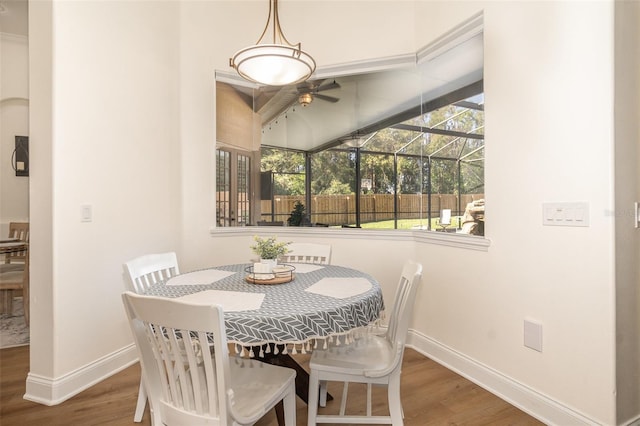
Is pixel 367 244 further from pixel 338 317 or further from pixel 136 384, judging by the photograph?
pixel 136 384

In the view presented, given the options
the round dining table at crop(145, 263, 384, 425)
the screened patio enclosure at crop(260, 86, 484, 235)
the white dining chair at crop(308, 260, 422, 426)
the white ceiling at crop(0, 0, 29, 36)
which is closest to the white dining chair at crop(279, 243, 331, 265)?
the round dining table at crop(145, 263, 384, 425)

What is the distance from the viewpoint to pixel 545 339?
1958 millimetres

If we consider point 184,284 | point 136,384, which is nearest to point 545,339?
point 184,284

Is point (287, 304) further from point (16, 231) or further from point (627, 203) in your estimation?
point (16, 231)

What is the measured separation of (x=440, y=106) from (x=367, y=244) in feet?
4.21

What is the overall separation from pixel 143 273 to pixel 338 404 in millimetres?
1354

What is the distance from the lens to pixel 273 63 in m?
2.15

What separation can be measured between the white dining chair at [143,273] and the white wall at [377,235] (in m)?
0.57

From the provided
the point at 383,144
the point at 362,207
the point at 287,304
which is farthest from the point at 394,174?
the point at 287,304

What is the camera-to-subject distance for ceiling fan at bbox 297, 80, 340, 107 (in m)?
3.40

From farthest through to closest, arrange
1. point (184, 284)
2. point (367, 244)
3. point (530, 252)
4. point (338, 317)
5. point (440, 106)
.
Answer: point (367, 244) → point (440, 106) → point (530, 252) → point (184, 284) → point (338, 317)

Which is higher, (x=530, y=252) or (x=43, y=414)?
(x=530, y=252)

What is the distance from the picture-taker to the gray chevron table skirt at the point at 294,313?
1307mm

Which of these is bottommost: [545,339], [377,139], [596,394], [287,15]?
[596,394]
